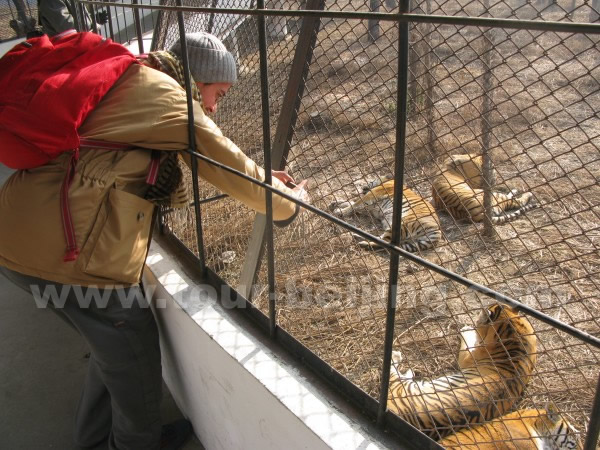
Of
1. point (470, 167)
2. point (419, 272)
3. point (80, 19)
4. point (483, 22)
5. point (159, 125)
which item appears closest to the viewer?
point (483, 22)

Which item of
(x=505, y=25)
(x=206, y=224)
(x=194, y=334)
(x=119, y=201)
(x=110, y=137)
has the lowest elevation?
(x=206, y=224)

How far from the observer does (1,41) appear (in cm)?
787

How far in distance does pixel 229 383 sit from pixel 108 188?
867 millimetres

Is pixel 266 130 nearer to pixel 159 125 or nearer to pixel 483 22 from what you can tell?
pixel 159 125

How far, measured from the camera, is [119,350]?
6.75 ft

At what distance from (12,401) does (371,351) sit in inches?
79.9

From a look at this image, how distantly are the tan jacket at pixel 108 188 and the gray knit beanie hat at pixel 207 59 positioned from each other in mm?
232

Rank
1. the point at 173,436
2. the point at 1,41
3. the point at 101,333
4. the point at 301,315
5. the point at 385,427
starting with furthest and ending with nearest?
the point at 1,41, the point at 301,315, the point at 173,436, the point at 101,333, the point at 385,427

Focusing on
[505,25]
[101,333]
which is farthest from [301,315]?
[505,25]

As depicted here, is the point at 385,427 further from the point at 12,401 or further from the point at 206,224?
the point at 206,224

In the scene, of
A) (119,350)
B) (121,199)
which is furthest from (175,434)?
(121,199)

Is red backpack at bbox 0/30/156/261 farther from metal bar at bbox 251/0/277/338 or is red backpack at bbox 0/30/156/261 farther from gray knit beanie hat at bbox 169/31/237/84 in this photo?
metal bar at bbox 251/0/277/338

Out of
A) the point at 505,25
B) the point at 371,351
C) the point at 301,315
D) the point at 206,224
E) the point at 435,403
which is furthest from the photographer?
the point at 206,224

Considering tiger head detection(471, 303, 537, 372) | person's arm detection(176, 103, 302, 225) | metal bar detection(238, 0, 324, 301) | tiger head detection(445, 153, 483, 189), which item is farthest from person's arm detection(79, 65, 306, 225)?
tiger head detection(471, 303, 537, 372)
